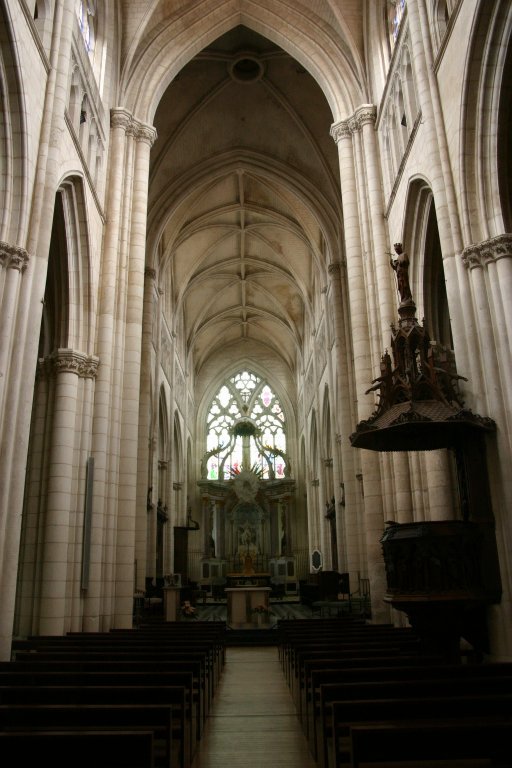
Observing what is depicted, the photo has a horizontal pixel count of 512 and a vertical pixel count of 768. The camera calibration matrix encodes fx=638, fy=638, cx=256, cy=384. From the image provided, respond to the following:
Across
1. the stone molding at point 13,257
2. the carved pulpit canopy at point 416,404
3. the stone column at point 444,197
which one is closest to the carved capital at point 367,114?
the stone column at point 444,197

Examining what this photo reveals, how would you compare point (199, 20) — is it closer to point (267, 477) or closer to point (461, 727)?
point (461, 727)

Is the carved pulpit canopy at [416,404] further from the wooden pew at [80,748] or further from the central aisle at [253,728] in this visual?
the wooden pew at [80,748]

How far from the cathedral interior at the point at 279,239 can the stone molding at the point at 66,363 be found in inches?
2.5

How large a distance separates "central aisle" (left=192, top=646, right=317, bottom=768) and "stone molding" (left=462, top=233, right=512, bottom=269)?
6.38m

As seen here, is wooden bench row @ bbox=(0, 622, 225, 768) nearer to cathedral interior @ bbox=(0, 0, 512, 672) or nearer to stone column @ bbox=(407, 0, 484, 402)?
cathedral interior @ bbox=(0, 0, 512, 672)

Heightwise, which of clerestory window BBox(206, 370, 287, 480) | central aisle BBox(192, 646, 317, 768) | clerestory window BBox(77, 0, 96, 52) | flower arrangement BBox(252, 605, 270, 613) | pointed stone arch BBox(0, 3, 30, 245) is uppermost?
clerestory window BBox(77, 0, 96, 52)

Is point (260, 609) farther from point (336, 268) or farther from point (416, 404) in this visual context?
point (336, 268)

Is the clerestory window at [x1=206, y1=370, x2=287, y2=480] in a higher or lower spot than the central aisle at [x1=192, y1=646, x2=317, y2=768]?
higher

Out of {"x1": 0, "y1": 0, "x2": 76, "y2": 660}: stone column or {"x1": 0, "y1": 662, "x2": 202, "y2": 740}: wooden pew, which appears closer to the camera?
{"x1": 0, "y1": 662, "x2": 202, "y2": 740}: wooden pew

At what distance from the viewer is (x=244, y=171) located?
2397 cm

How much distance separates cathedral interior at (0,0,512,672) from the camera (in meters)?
8.43

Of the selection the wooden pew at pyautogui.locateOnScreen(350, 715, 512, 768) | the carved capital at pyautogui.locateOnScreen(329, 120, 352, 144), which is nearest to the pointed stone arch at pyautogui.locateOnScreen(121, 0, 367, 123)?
the carved capital at pyautogui.locateOnScreen(329, 120, 352, 144)

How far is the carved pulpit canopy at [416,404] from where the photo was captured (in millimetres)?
8289

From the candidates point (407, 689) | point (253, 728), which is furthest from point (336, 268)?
point (407, 689)
